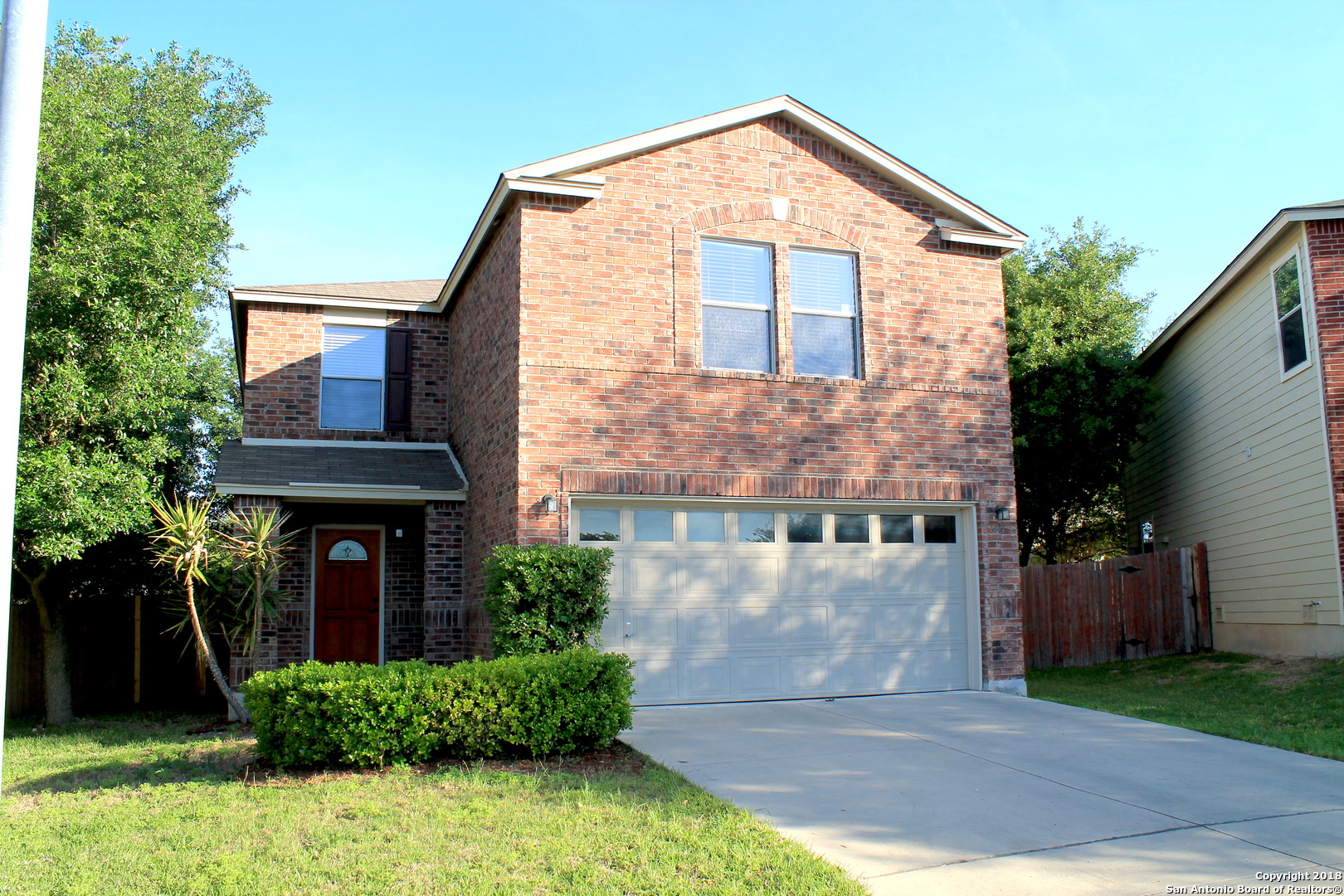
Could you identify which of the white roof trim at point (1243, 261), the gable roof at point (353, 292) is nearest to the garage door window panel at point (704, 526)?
the gable roof at point (353, 292)

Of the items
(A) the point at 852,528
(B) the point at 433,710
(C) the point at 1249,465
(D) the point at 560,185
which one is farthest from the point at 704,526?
(C) the point at 1249,465

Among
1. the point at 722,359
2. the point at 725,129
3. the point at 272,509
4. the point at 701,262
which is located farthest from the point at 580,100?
the point at 272,509

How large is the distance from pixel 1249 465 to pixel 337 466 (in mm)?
13679

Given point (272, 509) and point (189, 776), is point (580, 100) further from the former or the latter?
point (189, 776)

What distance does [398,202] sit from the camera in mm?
16453

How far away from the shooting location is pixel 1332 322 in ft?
44.0

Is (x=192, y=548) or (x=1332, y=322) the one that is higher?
(x=1332, y=322)

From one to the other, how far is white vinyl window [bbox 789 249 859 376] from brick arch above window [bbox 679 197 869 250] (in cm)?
28

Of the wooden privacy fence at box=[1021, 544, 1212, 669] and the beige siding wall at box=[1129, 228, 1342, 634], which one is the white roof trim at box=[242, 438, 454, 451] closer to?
the wooden privacy fence at box=[1021, 544, 1212, 669]

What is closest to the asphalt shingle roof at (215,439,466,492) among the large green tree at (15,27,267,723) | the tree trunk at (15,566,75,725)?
the large green tree at (15,27,267,723)

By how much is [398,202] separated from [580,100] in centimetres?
431

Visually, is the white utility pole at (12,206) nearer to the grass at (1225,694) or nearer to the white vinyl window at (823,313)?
the white vinyl window at (823,313)

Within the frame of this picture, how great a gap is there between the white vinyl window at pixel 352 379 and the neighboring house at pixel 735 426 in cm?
102

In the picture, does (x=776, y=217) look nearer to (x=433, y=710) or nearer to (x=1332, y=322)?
(x=433, y=710)
